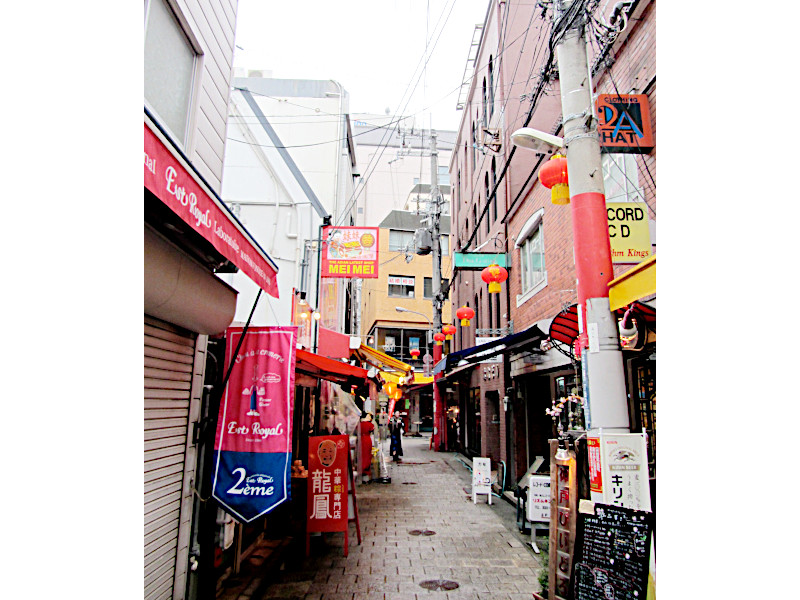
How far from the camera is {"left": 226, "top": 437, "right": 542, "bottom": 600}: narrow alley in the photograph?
643cm

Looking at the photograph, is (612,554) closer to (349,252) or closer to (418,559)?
(418,559)

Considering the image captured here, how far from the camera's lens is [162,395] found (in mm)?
4738

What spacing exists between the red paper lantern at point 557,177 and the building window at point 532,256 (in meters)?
6.07

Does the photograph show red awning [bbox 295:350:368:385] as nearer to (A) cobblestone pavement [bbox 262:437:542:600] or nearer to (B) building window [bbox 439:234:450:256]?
(A) cobblestone pavement [bbox 262:437:542:600]

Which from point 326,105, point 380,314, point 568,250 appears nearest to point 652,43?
point 568,250

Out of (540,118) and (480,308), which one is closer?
(540,118)

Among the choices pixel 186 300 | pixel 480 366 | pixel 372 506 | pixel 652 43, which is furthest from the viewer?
pixel 480 366

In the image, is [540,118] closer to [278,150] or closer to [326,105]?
[278,150]

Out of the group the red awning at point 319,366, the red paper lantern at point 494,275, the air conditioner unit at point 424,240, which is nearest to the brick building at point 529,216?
the red paper lantern at point 494,275

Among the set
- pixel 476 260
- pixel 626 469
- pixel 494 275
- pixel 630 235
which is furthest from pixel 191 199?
pixel 476 260

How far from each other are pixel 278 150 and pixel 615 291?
12.7 m

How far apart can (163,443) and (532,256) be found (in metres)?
10.5

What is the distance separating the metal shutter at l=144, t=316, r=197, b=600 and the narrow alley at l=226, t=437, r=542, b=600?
1864 mm

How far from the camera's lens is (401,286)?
4325cm
